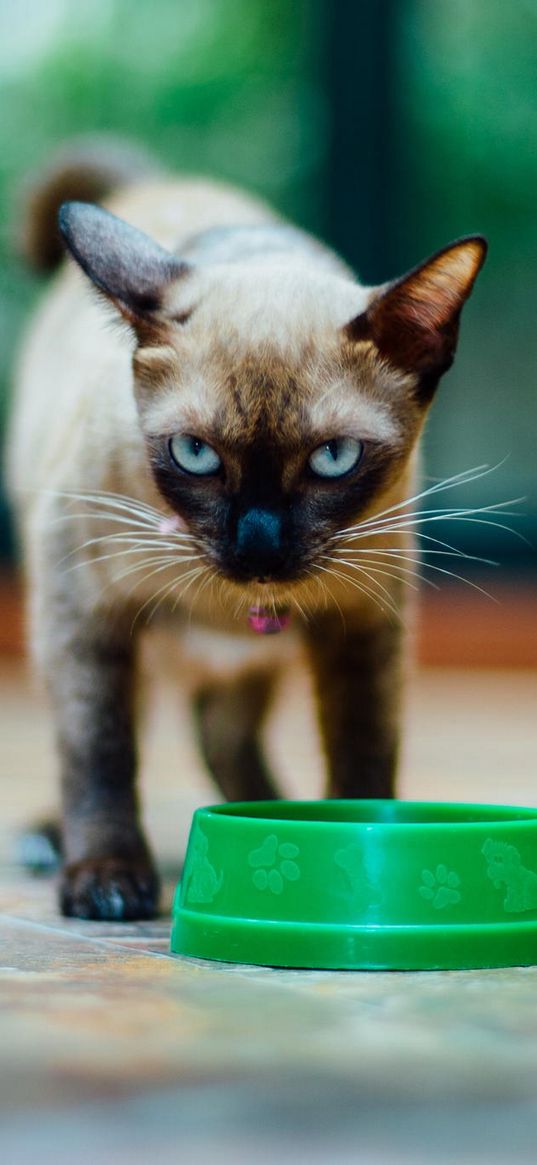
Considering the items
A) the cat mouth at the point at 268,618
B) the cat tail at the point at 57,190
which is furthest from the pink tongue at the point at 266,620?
the cat tail at the point at 57,190

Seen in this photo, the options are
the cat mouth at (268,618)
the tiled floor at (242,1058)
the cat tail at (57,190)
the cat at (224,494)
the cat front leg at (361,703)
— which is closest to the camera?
the tiled floor at (242,1058)

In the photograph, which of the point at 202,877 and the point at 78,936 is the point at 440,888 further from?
the point at 78,936

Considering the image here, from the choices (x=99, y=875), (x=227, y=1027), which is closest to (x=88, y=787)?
(x=99, y=875)

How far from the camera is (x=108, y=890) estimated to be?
5.40ft

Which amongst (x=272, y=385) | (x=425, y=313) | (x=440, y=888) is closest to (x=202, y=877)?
(x=440, y=888)

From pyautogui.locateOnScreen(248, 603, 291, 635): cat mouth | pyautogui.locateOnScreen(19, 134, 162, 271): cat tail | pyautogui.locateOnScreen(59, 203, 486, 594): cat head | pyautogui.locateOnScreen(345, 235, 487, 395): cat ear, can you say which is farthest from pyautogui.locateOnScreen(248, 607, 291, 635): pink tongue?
pyautogui.locateOnScreen(19, 134, 162, 271): cat tail

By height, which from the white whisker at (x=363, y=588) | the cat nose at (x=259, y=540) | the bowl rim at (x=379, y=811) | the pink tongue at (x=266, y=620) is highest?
the cat nose at (x=259, y=540)

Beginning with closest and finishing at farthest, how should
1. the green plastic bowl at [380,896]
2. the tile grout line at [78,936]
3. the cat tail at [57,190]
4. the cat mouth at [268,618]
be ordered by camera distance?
the green plastic bowl at [380,896]
the tile grout line at [78,936]
the cat mouth at [268,618]
the cat tail at [57,190]

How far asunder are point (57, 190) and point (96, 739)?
1.29 meters

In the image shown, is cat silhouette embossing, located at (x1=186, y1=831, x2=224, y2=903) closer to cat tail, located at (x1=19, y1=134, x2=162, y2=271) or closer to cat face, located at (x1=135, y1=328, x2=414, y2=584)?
cat face, located at (x1=135, y1=328, x2=414, y2=584)

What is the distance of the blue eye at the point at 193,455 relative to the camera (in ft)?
5.12

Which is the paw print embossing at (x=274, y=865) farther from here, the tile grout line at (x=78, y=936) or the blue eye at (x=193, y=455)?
the blue eye at (x=193, y=455)

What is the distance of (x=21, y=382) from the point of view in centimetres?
268

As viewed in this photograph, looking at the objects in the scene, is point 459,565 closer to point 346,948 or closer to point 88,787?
point 88,787
